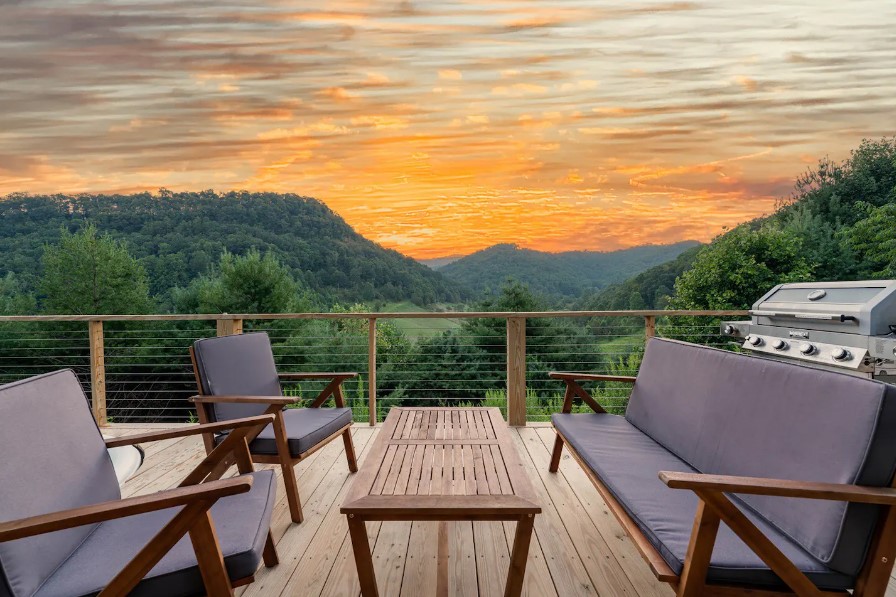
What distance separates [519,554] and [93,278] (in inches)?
745

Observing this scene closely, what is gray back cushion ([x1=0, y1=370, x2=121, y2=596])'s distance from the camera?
1.38m

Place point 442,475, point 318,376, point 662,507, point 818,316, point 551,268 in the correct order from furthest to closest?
point 551,268, point 318,376, point 818,316, point 442,475, point 662,507

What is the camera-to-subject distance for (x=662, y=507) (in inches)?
69.5

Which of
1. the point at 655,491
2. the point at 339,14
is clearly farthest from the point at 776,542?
the point at 339,14

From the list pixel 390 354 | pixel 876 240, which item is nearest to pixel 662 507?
pixel 390 354

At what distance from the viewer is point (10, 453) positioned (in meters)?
1.50

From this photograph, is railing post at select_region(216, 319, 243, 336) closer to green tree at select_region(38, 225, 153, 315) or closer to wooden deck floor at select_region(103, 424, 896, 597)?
wooden deck floor at select_region(103, 424, 896, 597)

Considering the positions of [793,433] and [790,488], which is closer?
[790,488]

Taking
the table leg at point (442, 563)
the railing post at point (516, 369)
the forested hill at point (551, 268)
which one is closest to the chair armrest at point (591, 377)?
the railing post at point (516, 369)

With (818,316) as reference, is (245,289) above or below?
below

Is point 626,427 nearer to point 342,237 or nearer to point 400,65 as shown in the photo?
point 400,65

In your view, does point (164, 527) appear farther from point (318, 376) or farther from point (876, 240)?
point (876, 240)

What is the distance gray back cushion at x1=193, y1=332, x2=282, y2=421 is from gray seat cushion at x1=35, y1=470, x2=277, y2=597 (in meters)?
1.12

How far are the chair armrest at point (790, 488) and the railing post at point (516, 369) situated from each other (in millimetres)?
2865
